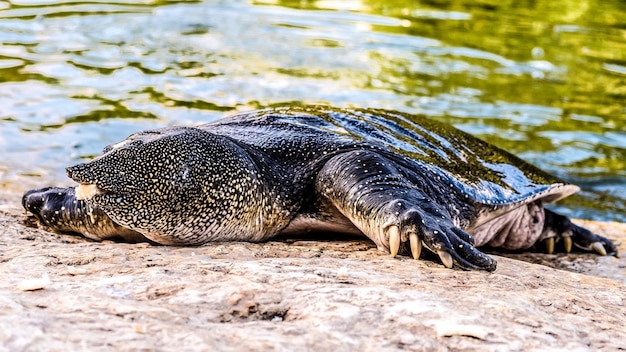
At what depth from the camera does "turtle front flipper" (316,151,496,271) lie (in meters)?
2.45

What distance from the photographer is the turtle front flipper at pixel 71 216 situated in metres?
2.84

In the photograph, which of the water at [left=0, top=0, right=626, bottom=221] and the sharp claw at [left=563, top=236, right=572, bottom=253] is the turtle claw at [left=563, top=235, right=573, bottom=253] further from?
the water at [left=0, top=0, right=626, bottom=221]

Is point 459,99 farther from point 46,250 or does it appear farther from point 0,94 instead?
point 46,250

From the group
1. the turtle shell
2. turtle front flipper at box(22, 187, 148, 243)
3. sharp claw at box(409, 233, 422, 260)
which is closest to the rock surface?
sharp claw at box(409, 233, 422, 260)

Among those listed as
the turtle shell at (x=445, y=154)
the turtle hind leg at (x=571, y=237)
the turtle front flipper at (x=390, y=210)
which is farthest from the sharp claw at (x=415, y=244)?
the turtle hind leg at (x=571, y=237)

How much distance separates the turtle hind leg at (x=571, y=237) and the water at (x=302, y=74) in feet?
3.85

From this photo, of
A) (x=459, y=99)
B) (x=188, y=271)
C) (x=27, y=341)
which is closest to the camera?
(x=27, y=341)

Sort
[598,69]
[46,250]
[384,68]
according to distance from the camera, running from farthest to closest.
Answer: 1. [598,69]
2. [384,68]
3. [46,250]

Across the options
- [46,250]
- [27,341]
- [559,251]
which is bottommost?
[559,251]

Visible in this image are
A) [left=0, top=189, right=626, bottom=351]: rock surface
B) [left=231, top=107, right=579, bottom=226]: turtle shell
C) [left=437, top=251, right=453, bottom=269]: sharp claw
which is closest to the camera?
[left=0, top=189, right=626, bottom=351]: rock surface

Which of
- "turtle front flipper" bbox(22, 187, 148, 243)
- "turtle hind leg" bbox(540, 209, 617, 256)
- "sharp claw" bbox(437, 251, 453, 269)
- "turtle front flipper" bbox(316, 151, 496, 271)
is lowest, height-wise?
"turtle hind leg" bbox(540, 209, 617, 256)

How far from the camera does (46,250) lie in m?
2.47

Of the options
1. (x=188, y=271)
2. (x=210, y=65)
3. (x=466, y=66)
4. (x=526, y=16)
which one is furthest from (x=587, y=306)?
(x=526, y=16)

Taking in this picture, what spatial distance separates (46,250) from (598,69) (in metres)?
6.91
